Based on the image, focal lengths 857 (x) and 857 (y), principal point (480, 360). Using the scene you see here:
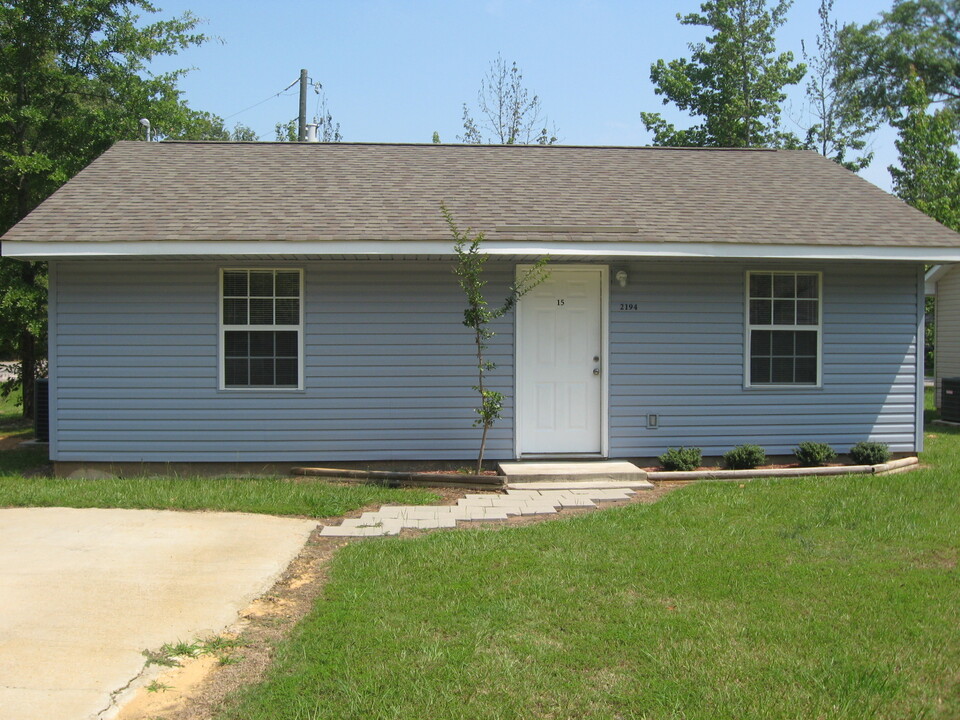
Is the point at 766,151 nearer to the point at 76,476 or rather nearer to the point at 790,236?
the point at 790,236

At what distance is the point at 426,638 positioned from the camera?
4297 millimetres

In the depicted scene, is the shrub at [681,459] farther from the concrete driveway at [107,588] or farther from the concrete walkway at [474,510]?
the concrete driveway at [107,588]

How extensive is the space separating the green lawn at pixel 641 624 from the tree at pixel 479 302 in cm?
212

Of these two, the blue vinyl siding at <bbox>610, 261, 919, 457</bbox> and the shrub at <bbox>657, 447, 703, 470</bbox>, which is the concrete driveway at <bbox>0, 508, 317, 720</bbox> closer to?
the shrub at <bbox>657, 447, 703, 470</bbox>

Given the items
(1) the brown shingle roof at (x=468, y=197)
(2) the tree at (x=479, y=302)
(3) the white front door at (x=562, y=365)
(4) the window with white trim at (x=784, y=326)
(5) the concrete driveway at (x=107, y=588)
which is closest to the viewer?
(5) the concrete driveway at (x=107, y=588)

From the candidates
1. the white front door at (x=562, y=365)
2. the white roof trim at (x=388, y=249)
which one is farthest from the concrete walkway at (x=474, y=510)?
the white roof trim at (x=388, y=249)

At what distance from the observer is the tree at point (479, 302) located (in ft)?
28.0

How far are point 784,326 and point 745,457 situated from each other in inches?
66.4

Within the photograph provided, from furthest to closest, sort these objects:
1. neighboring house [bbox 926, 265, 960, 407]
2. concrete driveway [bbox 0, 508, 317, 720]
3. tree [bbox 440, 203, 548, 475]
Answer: neighboring house [bbox 926, 265, 960, 407] → tree [bbox 440, 203, 548, 475] → concrete driveway [bbox 0, 508, 317, 720]

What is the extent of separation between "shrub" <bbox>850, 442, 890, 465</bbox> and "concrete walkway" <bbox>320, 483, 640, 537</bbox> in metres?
2.59

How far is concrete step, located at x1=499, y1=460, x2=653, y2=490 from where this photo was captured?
8.53 m

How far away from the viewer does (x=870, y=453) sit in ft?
30.5

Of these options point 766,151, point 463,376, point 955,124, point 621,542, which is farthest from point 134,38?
point 955,124

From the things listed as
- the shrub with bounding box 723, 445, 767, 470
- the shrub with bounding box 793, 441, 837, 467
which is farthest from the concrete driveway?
the shrub with bounding box 793, 441, 837, 467
